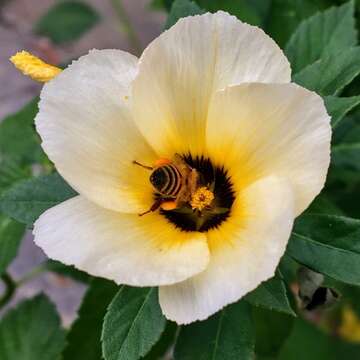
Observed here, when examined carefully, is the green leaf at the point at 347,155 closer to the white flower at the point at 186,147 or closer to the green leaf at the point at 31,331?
the white flower at the point at 186,147

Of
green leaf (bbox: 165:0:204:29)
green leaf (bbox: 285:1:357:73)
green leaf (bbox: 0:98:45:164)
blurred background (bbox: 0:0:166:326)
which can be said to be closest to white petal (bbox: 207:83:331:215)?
green leaf (bbox: 165:0:204:29)

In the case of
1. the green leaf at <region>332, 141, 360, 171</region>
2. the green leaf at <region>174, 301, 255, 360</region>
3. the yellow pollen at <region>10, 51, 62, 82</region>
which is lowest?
the green leaf at <region>174, 301, 255, 360</region>

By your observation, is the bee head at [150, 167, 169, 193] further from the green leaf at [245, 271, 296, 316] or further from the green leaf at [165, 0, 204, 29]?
the green leaf at [165, 0, 204, 29]

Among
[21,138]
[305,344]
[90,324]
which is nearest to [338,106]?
[90,324]

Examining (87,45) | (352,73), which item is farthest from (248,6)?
(87,45)

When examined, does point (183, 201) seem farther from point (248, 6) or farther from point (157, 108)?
point (248, 6)

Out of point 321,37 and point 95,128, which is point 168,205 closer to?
point 95,128
